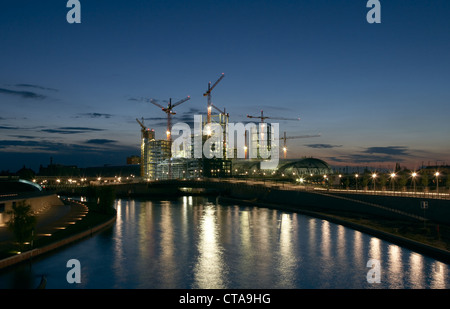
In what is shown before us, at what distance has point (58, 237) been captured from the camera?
37.8 metres

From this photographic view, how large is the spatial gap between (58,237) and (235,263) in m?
19.0

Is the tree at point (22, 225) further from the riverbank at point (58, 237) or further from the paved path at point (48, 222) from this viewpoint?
the paved path at point (48, 222)

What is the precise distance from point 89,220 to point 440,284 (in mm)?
44910

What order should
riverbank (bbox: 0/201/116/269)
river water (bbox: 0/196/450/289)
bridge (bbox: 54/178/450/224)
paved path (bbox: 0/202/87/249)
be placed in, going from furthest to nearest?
bridge (bbox: 54/178/450/224) → paved path (bbox: 0/202/87/249) → riverbank (bbox: 0/201/116/269) → river water (bbox: 0/196/450/289)

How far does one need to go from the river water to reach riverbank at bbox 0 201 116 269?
77 cm

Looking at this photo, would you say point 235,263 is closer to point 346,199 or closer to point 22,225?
point 22,225

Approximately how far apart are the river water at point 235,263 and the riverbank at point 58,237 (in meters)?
0.77

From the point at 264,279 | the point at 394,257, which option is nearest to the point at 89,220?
the point at 264,279

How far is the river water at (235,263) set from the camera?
27453 millimetres

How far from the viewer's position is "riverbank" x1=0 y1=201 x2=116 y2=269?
95.7 feet

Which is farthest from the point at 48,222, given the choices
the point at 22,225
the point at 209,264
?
the point at 209,264

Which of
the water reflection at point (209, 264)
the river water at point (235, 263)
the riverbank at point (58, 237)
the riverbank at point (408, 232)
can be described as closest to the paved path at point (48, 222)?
the riverbank at point (58, 237)

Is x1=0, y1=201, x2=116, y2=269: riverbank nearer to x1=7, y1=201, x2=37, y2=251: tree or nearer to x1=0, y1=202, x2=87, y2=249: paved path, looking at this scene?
x1=0, y1=202, x2=87, y2=249: paved path

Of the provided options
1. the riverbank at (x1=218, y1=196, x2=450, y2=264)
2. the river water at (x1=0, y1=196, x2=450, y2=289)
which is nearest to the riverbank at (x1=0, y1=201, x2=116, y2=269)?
the river water at (x1=0, y1=196, x2=450, y2=289)
